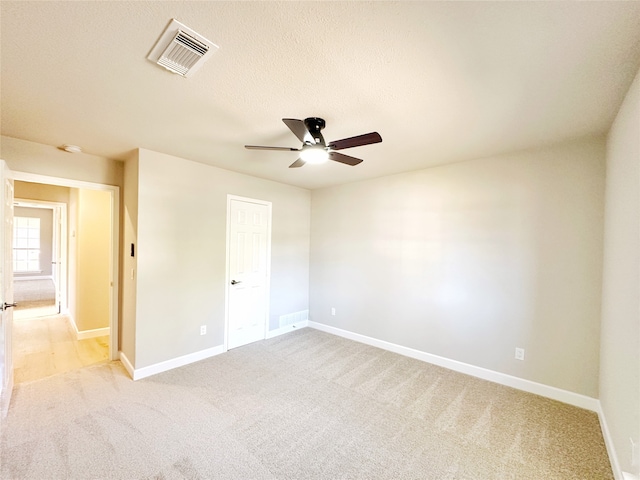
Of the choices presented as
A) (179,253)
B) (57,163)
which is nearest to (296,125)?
(179,253)

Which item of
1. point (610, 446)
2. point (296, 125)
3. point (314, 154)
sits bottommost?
point (610, 446)

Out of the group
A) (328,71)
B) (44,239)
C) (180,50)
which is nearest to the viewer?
(180,50)

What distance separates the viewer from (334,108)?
2.04 meters

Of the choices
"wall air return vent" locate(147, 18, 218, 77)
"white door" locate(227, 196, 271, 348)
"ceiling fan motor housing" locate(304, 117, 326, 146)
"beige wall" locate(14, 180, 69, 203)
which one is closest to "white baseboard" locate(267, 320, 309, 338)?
"white door" locate(227, 196, 271, 348)

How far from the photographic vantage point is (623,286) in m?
1.78

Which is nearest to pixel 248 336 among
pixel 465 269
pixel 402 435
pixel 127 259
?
pixel 127 259

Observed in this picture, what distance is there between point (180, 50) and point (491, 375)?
405 centimetres

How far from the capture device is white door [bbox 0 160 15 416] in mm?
2270

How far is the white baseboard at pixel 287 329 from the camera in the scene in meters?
4.36

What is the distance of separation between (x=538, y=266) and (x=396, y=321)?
5.96 ft

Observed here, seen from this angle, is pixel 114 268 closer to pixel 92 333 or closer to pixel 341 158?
pixel 92 333

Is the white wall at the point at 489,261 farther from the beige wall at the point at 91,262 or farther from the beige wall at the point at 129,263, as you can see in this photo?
the beige wall at the point at 91,262

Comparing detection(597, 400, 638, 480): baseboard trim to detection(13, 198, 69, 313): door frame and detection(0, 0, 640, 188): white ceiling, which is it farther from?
detection(13, 198, 69, 313): door frame

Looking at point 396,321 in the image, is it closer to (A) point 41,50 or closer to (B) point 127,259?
(B) point 127,259
